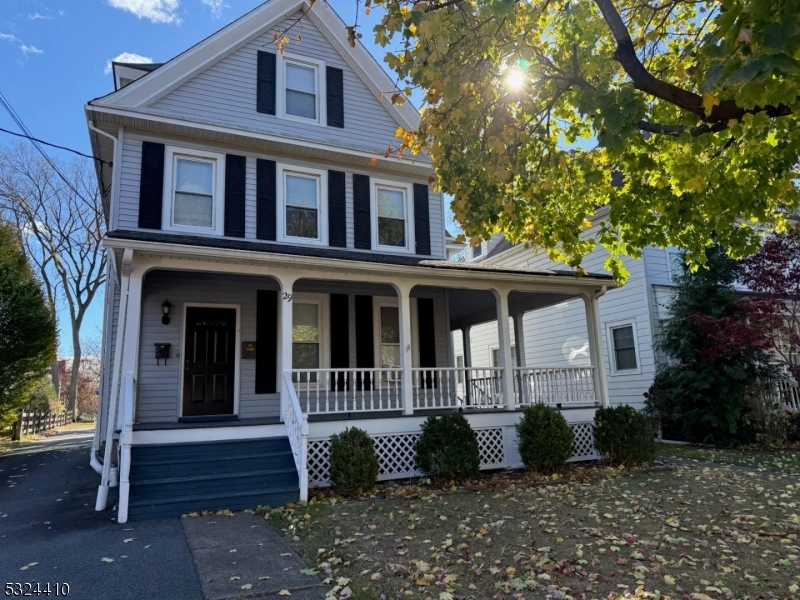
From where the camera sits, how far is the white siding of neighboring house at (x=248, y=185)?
9305 millimetres

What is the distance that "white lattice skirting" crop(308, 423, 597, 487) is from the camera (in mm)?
7857

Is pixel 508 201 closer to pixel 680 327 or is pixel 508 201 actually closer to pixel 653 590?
pixel 653 590

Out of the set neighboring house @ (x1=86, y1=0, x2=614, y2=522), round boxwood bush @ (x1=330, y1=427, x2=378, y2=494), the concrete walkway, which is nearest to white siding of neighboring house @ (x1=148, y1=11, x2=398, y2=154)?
neighboring house @ (x1=86, y1=0, x2=614, y2=522)

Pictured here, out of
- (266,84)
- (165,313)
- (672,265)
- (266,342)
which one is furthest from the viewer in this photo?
(672,265)

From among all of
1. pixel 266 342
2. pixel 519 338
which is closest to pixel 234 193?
pixel 266 342

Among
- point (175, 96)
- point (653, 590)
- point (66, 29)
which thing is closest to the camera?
point (653, 590)

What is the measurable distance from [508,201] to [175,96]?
24.0ft

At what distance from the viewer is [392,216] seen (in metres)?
11.5

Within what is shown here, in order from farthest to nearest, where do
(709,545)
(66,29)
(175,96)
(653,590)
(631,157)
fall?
1. (66,29)
2. (175,96)
3. (631,157)
4. (709,545)
5. (653,590)

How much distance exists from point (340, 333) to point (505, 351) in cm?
324

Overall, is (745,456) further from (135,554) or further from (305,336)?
(135,554)

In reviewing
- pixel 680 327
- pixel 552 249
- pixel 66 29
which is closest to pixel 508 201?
pixel 552 249

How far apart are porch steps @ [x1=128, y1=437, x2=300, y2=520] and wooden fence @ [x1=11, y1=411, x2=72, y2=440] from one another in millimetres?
13578

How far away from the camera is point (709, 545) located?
4887mm
